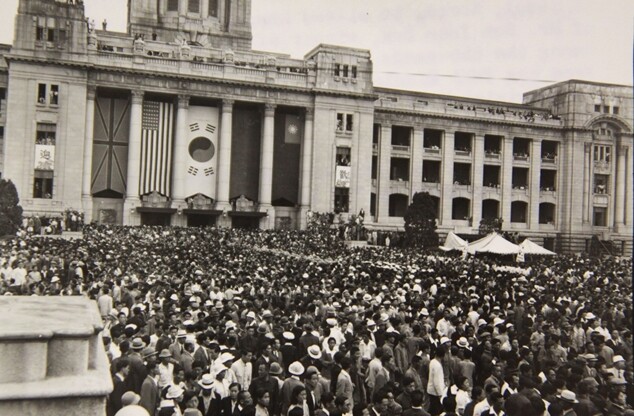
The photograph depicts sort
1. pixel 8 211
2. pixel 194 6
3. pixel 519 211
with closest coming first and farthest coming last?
1. pixel 8 211
2. pixel 194 6
3. pixel 519 211

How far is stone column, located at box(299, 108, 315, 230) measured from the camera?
5669 centimetres

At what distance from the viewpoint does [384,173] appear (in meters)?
62.2

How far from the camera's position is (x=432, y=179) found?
65.8 metres

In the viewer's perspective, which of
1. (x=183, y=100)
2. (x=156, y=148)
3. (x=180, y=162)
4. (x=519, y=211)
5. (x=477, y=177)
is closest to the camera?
(x=183, y=100)

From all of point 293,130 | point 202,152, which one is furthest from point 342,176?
point 202,152

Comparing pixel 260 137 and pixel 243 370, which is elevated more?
pixel 260 137

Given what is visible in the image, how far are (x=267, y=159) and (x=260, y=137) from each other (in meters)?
3.06

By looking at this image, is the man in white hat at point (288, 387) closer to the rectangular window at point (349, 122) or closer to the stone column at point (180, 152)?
the stone column at point (180, 152)

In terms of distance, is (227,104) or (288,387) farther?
(227,104)

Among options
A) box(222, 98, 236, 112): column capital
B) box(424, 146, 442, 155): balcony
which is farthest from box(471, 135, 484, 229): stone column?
box(222, 98, 236, 112): column capital

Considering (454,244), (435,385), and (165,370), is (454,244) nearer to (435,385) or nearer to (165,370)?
(435,385)

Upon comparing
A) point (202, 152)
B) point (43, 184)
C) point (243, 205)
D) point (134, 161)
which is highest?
point (202, 152)

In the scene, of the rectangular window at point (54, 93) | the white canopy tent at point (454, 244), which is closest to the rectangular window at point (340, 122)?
the white canopy tent at point (454, 244)

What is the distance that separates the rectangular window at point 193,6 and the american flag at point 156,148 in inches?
497
